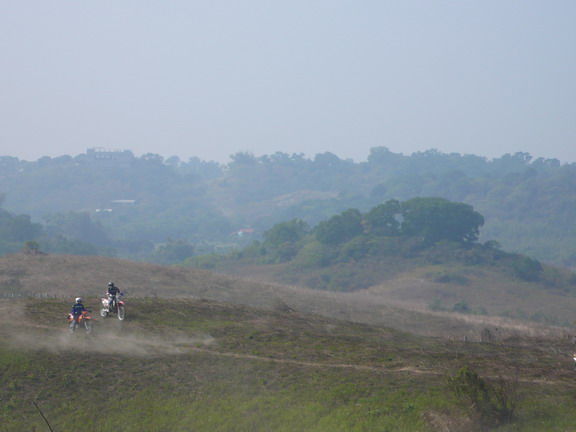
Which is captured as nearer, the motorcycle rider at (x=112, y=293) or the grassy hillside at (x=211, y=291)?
the motorcycle rider at (x=112, y=293)

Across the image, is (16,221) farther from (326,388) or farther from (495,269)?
(326,388)

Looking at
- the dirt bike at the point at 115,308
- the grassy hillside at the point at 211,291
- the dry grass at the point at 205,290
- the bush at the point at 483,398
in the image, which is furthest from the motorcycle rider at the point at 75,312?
the dry grass at the point at 205,290

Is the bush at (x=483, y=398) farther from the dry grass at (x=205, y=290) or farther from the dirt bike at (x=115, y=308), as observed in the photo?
the dry grass at (x=205, y=290)

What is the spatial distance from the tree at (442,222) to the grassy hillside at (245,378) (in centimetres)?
8509

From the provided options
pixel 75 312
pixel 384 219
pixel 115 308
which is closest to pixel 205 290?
pixel 115 308

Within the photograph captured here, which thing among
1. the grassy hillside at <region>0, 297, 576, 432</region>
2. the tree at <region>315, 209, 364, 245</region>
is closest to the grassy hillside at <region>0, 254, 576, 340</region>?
the grassy hillside at <region>0, 297, 576, 432</region>

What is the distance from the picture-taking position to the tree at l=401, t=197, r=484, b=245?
116 meters

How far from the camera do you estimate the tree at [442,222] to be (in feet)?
382

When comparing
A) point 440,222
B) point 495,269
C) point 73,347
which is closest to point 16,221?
point 440,222

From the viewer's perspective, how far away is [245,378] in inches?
977

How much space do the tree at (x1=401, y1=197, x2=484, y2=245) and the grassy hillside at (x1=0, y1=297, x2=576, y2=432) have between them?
85092mm

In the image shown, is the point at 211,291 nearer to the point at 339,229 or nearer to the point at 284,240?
the point at 339,229

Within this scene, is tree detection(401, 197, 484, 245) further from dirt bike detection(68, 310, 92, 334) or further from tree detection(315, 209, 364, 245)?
dirt bike detection(68, 310, 92, 334)

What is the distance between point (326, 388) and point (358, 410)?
2103 millimetres
